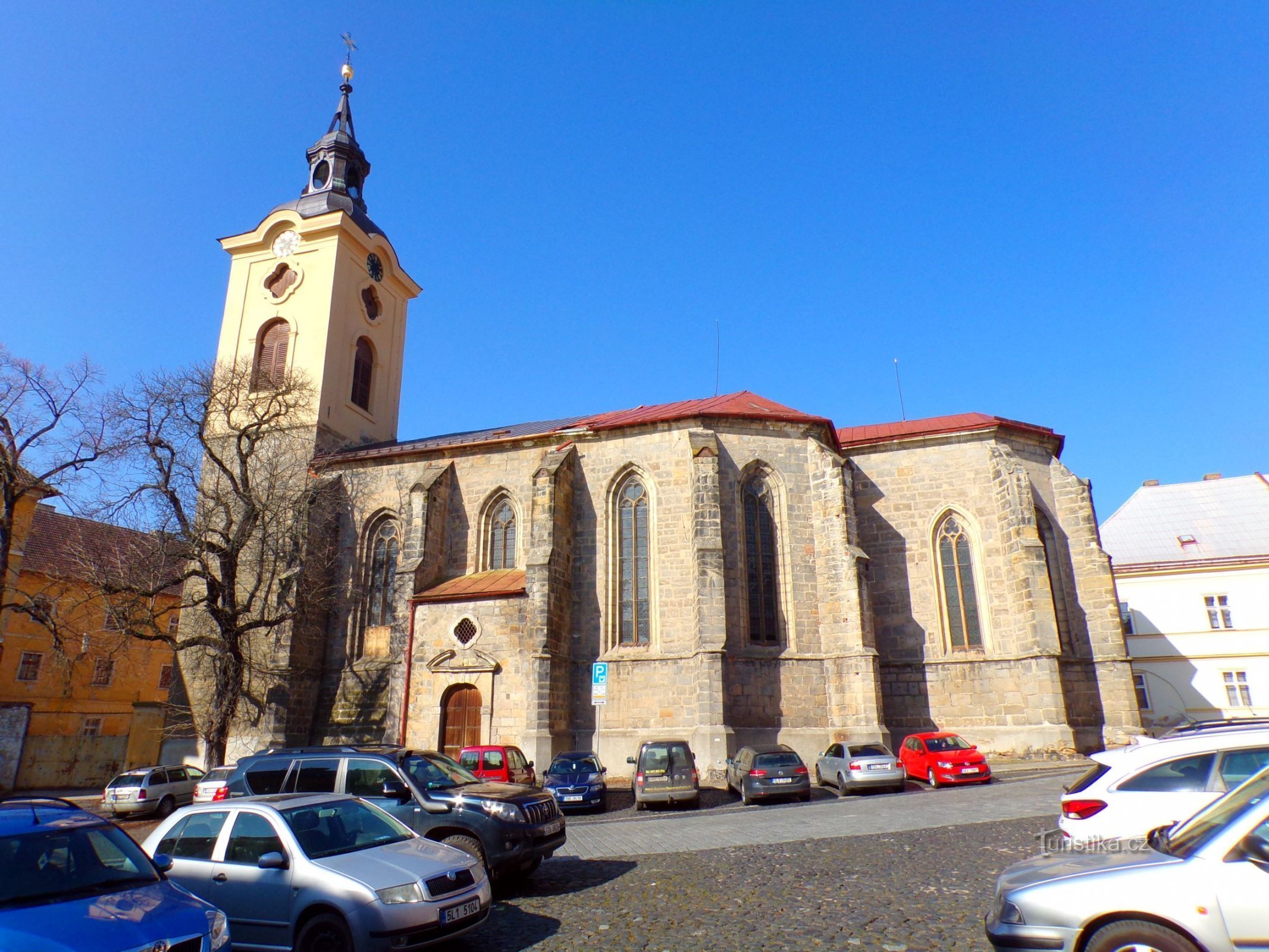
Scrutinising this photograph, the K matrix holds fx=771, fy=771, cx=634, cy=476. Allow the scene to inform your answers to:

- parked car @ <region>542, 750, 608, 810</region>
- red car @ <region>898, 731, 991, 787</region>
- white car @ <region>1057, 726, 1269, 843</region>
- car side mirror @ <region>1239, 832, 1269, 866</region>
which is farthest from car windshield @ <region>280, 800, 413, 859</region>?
red car @ <region>898, 731, 991, 787</region>

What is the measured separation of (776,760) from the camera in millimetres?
16344

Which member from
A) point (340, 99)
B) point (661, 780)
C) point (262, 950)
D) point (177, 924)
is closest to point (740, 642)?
point (661, 780)

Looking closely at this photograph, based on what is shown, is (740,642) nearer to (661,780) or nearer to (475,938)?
(661,780)

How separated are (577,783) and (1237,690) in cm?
2827

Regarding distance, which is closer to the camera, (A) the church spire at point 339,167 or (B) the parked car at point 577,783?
(B) the parked car at point 577,783

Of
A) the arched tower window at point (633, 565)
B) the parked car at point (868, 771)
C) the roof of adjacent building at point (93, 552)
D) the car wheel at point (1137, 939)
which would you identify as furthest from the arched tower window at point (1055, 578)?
the roof of adjacent building at point (93, 552)

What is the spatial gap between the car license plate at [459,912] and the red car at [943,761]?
13815mm

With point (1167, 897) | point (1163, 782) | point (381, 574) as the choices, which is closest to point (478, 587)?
point (381, 574)

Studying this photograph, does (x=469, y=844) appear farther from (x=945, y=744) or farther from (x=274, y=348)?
(x=274, y=348)

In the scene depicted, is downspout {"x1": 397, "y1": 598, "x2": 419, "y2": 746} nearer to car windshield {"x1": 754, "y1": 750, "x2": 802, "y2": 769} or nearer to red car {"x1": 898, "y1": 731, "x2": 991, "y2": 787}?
car windshield {"x1": 754, "y1": 750, "x2": 802, "y2": 769}

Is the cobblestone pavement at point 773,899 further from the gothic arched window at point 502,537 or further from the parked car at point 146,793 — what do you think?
the parked car at point 146,793

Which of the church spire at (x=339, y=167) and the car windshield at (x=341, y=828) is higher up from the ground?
the church spire at (x=339, y=167)

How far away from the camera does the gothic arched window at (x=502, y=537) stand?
81.6ft

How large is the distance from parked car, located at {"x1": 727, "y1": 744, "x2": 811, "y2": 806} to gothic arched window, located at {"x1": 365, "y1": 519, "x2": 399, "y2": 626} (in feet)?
44.6
